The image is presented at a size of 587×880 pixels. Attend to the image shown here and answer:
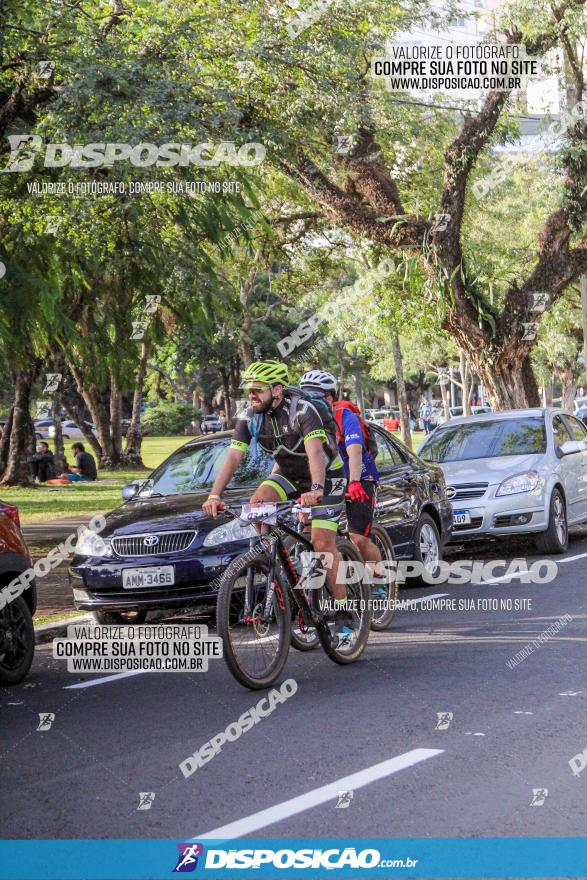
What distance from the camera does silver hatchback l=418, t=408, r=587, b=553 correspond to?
13.9 meters

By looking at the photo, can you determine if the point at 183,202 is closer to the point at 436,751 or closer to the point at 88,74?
the point at 88,74

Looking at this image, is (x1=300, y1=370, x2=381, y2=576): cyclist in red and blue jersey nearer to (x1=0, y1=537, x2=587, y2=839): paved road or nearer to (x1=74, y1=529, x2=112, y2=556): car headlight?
(x1=0, y1=537, x2=587, y2=839): paved road

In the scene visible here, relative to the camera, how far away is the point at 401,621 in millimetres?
10250

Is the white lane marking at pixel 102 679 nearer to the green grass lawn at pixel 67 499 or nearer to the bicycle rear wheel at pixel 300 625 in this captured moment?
the bicycle rear wheel at pixel 300 625

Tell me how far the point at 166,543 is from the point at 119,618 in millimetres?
1398

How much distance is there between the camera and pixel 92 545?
9.82 m

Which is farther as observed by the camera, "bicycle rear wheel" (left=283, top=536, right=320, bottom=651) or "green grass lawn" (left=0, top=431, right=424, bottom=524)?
"green grass lawn" (left=0, top=431, right=424, bottom=524)

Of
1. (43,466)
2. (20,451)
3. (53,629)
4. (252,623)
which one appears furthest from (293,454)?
(43,466)

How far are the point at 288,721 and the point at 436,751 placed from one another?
1061mm

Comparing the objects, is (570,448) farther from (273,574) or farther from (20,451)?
(20,451)

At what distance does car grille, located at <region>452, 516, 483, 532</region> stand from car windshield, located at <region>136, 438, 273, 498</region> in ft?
12.1

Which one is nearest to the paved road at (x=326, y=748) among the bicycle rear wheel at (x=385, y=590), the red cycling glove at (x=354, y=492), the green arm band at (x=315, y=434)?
the bicycle rear wheel at (x=385, y=590)

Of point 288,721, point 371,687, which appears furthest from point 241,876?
point 371,687

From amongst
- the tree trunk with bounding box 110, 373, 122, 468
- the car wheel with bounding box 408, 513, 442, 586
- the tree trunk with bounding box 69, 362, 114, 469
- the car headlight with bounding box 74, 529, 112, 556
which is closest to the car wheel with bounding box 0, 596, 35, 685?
the car headlight with bounding box 74, 529, 112, 556
